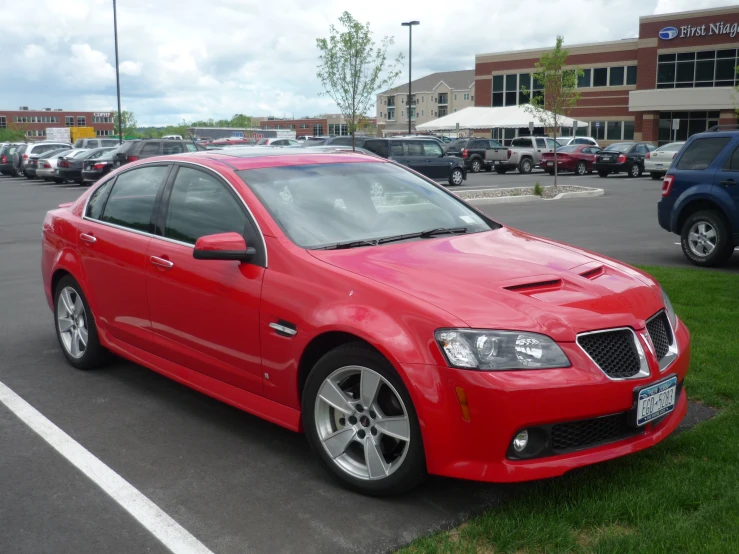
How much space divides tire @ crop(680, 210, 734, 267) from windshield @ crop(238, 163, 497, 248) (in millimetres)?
6226

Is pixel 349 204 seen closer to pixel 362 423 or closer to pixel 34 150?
pixel 362 423

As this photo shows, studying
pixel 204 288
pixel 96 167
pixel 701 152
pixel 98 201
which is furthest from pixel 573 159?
pixel 204 288

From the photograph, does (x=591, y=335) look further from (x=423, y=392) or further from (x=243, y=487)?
(x=243, y=487)

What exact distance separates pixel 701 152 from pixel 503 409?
844 cm

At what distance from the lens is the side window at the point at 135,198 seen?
17.5 feet

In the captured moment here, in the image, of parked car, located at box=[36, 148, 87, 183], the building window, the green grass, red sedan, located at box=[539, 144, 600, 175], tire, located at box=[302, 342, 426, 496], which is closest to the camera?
the green grass

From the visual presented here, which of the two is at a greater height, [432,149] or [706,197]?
[432,149]

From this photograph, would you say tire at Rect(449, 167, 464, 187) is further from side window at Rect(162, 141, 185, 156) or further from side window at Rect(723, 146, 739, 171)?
side window at Rect(723, 146, 739, 171)

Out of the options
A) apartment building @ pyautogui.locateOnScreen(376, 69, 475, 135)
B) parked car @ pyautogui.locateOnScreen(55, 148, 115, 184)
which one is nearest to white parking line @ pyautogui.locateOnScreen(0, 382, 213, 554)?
parked car @ pyautogui.locateOnScreen(55, 148, 115, 184)

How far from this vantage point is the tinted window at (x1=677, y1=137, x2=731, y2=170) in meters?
10.5

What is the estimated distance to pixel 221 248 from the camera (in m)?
4.28

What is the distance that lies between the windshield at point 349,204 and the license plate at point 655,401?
1.55m

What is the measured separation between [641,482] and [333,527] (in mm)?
1460

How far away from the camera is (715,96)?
172ft
